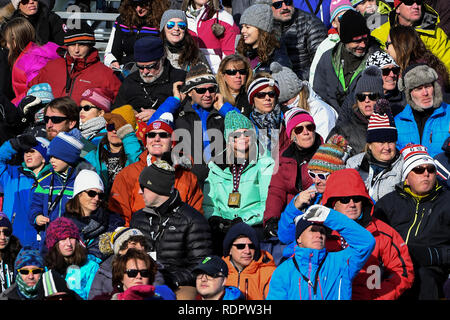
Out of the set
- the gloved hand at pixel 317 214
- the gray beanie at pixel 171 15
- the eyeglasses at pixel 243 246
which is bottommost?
the eyeglasses at pixel 243 246

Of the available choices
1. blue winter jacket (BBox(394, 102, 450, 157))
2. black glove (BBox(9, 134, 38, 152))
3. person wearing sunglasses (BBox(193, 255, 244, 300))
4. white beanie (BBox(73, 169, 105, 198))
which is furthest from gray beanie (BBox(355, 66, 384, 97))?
black glove (BBox(9, 134, 38, 152))

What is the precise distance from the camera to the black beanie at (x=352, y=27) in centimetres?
1295

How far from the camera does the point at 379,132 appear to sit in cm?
1108

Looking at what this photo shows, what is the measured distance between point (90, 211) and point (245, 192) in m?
1.54

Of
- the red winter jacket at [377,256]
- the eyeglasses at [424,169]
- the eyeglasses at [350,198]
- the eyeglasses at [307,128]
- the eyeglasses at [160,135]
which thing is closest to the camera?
the red winter jacket at [377,256]

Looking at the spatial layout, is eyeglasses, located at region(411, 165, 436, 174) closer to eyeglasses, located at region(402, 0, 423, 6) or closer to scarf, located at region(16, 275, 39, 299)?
scarf, located at region(16, 275, 39, 299)

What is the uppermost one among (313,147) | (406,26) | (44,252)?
(406,26)

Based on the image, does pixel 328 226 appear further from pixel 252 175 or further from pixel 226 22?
pixel 226 22

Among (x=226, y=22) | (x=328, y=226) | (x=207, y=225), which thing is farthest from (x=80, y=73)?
(x=328, y=226)

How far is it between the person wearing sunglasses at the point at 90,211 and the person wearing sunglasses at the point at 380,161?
2437 millimetres

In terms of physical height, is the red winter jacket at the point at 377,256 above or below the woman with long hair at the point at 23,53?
below

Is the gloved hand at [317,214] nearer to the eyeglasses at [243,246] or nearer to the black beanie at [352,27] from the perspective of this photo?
the eyeglasses at [243,246]

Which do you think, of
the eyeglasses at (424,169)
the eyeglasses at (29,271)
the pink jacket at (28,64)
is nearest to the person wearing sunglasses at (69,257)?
the eyeglasses at (29,271)
